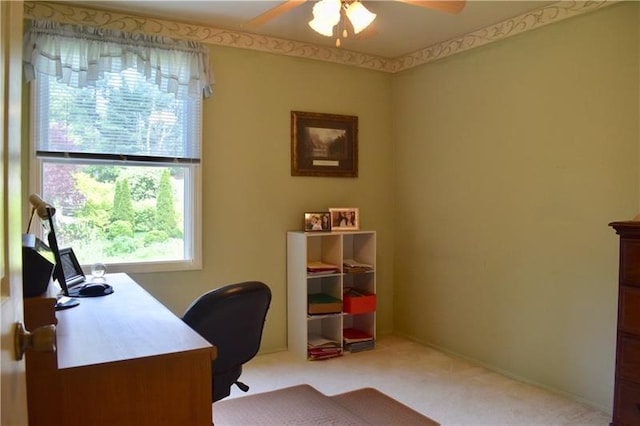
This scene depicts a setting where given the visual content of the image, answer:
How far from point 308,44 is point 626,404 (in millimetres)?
3190

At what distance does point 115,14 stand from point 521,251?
3.16 metres

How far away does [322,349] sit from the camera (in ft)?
12.5

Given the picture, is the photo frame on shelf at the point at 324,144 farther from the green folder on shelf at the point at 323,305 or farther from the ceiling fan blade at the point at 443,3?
the ceiling fan blade at the point at 443,3

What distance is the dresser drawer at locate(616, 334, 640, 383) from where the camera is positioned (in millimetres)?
2289

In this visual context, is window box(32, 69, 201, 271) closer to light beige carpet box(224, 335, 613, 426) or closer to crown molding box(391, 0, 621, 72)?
light beige carpet box(224, 335, 613, 426)

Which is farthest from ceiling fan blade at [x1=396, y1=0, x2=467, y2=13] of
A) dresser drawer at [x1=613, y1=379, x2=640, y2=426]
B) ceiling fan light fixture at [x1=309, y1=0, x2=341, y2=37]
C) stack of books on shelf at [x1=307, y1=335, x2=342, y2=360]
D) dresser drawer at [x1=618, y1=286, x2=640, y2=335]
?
stack of books on shelf at [x1=307, y1=335, x2=342, y2=360]

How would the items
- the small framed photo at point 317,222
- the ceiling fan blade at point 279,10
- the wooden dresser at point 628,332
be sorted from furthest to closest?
the small framed photo at point 317,222, the ceiling fan blade at point 279,10, the wooden dresser at point 628,332

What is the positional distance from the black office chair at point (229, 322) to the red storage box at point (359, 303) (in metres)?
1.85

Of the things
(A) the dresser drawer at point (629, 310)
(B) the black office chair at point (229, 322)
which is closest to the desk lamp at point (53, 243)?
(B) the black office chair at point (229, 322)

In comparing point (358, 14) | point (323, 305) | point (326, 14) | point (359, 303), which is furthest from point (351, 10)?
point (359, 303)

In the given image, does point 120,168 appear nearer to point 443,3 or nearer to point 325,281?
point 325,281

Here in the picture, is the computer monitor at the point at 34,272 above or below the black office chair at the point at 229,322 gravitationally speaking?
above

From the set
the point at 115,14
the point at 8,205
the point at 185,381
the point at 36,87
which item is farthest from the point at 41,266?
the point at 115,14

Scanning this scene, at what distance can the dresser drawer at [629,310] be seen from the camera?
2.29 meters
